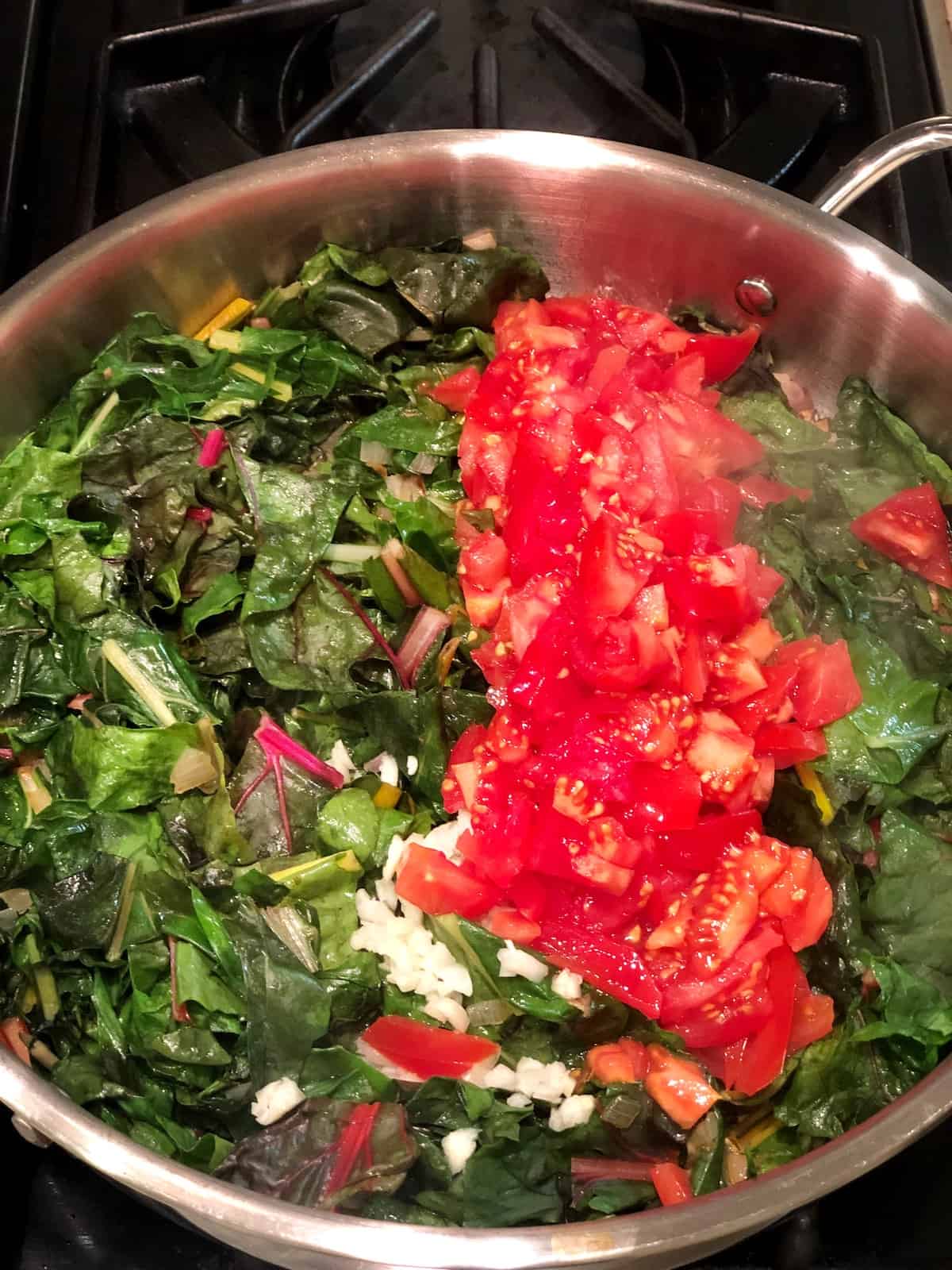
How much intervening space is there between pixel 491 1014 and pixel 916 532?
1258mm

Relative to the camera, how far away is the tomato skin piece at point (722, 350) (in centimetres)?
225

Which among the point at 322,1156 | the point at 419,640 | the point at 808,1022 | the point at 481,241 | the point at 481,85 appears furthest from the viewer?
the point at 481,85

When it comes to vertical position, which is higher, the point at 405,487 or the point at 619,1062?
the point at 405,487

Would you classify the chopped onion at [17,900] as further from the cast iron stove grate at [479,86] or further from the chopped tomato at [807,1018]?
the cast iron stove grate at [479,86]

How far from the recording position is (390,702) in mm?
1887

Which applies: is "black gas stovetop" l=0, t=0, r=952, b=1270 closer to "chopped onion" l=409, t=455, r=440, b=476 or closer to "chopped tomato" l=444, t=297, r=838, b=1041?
"chopped onion" l=409, t=455, r=440, b=476

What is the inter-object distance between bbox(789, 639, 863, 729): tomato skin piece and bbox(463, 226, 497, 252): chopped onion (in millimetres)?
1152

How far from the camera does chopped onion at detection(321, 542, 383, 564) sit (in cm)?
205

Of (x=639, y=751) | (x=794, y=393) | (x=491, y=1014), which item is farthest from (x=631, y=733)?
(x=794, y=393)

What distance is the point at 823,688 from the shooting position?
190 cm

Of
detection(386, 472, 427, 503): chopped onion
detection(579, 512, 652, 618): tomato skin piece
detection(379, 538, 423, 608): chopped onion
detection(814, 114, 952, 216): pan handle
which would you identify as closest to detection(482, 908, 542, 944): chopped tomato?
detection(579, 512, 652, 618): tomato skin piece

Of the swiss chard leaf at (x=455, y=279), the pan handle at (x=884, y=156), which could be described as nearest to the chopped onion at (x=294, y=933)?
the swiss chard leaf at (x=455, y=279)

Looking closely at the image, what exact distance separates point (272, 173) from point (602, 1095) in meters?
1.88

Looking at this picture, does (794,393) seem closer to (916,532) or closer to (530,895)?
(916,532)
